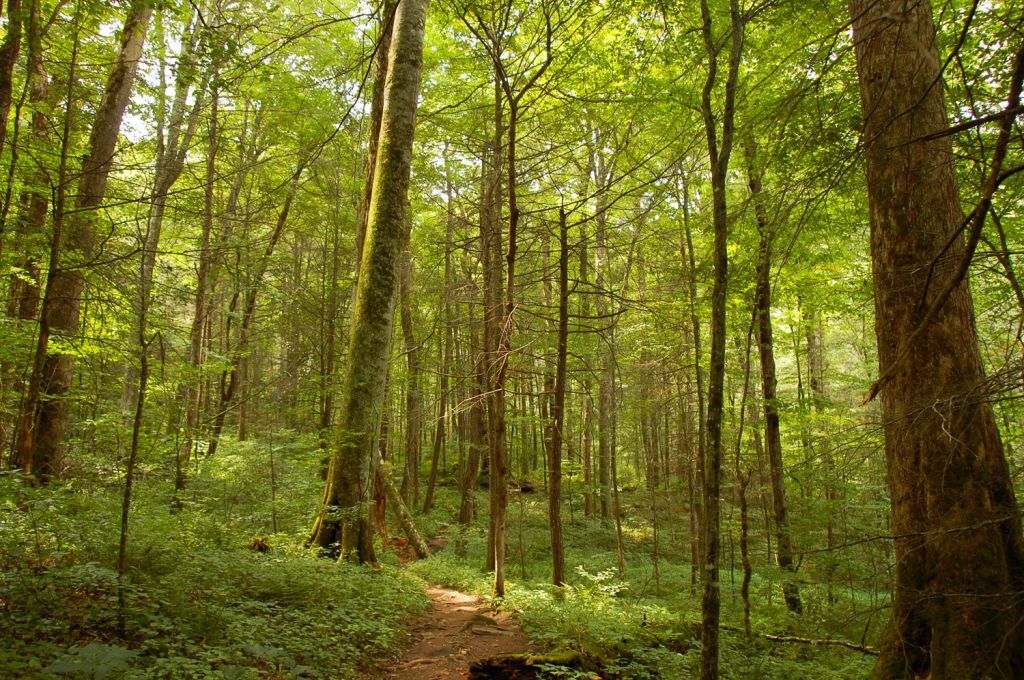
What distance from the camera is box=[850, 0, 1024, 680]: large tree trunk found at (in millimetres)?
3303

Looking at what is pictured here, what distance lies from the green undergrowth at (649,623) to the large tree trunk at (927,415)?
0.79 meters

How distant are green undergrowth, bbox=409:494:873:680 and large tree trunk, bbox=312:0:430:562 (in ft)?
8.34

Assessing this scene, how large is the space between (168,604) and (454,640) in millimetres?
3115

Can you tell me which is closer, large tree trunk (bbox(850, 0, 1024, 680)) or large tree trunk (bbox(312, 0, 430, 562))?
large tree trunk (bbox(850, 0, 1024, 680))

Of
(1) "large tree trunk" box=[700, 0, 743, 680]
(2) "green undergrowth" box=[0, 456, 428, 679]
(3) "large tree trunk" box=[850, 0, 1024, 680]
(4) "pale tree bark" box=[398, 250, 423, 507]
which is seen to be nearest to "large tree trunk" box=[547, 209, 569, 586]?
(2) "green undergrowth" box=[0, 456, 428, 679]

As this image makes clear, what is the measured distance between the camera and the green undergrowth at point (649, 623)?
5.30m

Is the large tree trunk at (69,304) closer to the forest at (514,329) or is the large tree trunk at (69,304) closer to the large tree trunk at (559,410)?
the forest at (514,329)

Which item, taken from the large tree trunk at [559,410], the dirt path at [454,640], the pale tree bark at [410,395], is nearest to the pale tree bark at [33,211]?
the large tree trunk at [559,410]

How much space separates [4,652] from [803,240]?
11.0m

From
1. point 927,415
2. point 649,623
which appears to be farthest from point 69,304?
point 927,415

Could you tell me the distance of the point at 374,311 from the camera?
723 cm

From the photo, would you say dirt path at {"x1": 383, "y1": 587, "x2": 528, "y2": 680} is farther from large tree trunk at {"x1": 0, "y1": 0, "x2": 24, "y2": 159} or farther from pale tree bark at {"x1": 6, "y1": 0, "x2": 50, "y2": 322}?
large tree trunk at {"x1": 0, "y1": 0, "x2": 24, "y2": 159}

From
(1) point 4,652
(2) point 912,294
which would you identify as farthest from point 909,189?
(1) point 4,652

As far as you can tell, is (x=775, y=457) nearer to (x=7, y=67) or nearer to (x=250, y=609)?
(x=250, y=609)
